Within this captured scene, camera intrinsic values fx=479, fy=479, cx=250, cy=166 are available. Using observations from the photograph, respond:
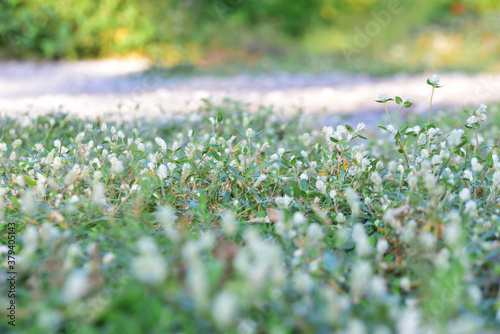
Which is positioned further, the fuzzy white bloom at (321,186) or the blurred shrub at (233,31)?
the blurred shrub at (233,31)

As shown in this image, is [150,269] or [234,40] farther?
[234,40]

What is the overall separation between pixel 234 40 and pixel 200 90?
6018 millimetres

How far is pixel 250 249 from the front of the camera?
4.62 feet

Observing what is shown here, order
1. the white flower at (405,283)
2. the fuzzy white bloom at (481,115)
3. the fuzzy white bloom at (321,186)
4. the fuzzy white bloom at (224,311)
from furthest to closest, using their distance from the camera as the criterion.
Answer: the fuzzy white bloom at (481,115)
the fuzzy white bloom at (321,186)
the white flower at (405,283)
the fuzzy white bloom at (224,311)

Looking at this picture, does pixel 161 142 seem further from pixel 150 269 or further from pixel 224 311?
pixel 224 311

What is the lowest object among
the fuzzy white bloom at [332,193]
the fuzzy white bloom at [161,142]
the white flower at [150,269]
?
the fuzzy white bloom at [332,193]

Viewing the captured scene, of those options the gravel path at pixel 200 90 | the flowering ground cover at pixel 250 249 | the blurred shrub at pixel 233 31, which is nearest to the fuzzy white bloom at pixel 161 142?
the flowering ground cover at pixel 250 249

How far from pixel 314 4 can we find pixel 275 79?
25.0 ft

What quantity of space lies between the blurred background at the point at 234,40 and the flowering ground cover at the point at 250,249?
4701mm

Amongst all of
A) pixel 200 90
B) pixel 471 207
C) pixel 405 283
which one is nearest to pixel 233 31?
pixel 200 90

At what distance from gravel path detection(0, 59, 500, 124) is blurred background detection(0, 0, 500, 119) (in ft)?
0.36

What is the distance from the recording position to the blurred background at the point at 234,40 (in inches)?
372

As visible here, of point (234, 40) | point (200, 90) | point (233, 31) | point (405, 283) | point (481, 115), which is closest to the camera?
point (405, 283)

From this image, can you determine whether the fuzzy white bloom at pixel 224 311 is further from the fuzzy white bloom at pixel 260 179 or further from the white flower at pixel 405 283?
the fuzzy white bloom at pixel 260 179
